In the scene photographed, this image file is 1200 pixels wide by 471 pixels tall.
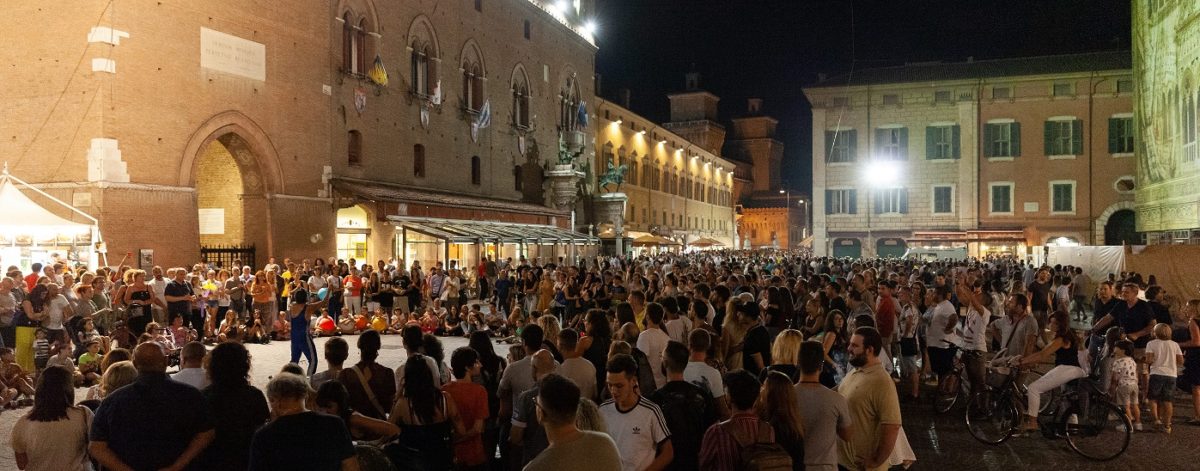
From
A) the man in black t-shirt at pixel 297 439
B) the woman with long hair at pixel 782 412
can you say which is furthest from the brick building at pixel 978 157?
the man in black t-shirt at pixel 297 439

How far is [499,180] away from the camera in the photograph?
38.4m

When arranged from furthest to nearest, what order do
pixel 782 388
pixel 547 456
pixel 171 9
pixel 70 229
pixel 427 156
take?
pixel 427 156, pixel 171 9, pixel 70 229, pixel 782 388, pixel 547 456

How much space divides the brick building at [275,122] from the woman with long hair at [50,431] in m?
16.1

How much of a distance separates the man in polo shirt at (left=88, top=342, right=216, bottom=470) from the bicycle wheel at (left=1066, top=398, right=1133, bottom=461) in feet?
27.6

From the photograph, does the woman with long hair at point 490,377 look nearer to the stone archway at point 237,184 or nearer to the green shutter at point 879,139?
the stone archway at point 237,184

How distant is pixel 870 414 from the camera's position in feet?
17.6

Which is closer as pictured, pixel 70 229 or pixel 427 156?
pixel 70 229

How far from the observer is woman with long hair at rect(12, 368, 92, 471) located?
16.8ft

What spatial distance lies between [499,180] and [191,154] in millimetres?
17830

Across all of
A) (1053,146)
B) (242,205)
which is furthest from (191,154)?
(1053,146)

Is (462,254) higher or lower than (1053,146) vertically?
lower

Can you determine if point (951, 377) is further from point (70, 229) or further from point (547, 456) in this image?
point (70, 229)

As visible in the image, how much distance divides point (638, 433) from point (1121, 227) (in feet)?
160

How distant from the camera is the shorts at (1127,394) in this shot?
9.89 m
